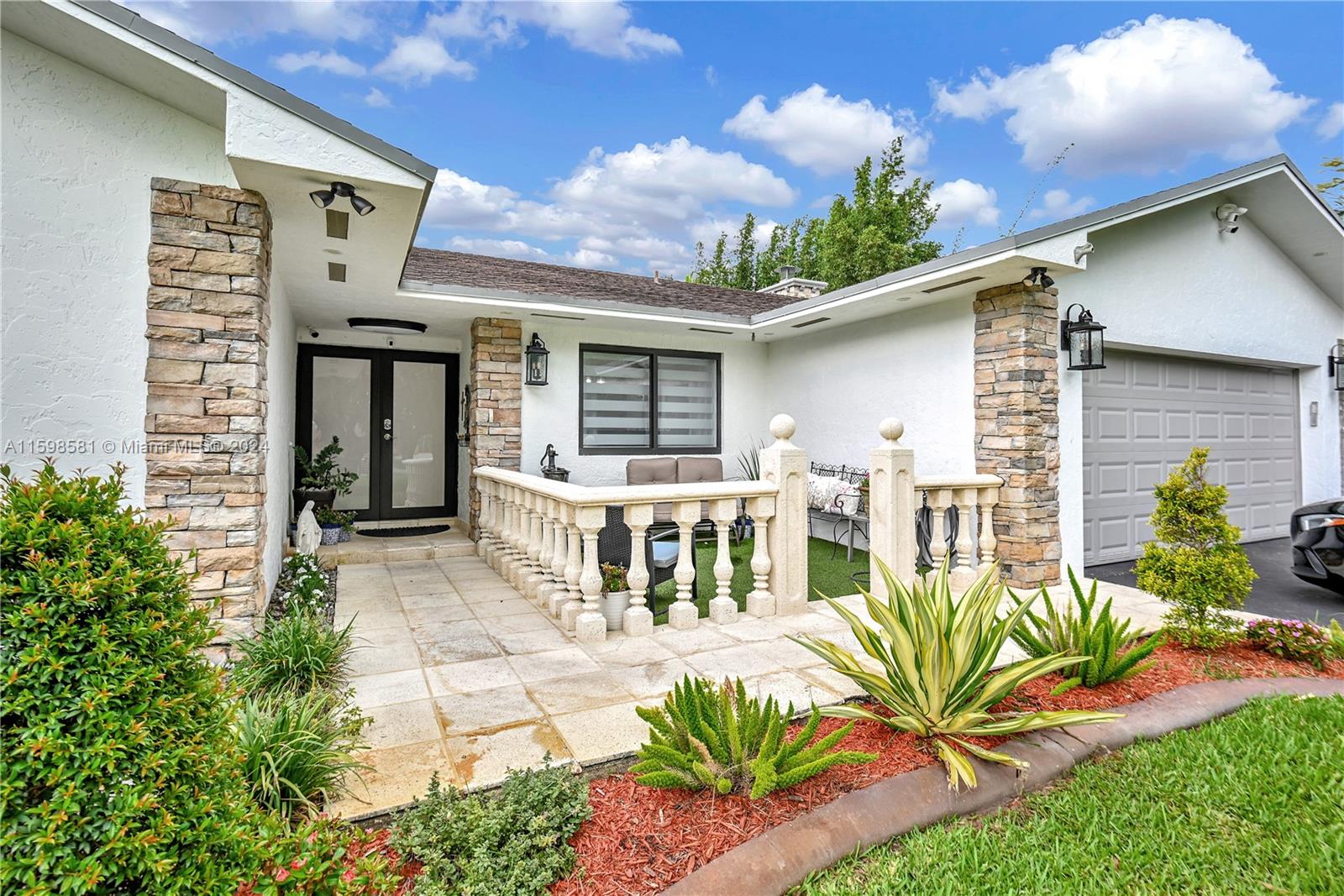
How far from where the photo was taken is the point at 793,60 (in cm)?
833

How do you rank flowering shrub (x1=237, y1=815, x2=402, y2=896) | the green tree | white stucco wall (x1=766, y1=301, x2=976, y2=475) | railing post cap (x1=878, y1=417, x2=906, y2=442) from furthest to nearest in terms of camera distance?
the green tree, white stucco wall (x1=766, y1=301, x2=976, y2=475), railing post cap (x1=878, y1=417, x2=906, y2=442), flowering shrub (x1=237, y1=815, x2=402, y2=896)

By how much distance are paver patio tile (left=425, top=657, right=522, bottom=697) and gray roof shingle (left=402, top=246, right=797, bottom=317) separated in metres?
3.78

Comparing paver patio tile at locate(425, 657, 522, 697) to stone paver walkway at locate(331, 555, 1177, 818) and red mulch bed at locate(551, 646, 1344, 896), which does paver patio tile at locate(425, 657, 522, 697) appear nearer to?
stone paver walkway at locate(331, 555, 1177, 818)

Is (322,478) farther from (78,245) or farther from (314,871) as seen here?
(314,871)

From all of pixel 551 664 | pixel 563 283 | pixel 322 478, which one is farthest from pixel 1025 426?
pixel 322 478

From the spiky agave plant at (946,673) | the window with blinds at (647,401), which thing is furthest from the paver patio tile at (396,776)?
the window with blinds at (647,401)

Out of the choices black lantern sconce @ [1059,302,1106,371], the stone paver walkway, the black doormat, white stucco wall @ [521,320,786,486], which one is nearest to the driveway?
the stone paver walkway

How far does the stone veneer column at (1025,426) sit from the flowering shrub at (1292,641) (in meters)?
1.64

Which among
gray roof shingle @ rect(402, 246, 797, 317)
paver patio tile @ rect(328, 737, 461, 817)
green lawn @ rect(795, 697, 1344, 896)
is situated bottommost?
green lawn @ rect(795, 697, 1344, 896)

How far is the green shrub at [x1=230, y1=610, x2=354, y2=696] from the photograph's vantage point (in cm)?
288

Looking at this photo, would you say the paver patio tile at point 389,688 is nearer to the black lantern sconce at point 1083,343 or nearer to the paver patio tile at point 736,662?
the paver patio tile at point 736,662

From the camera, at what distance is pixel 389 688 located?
308 cm

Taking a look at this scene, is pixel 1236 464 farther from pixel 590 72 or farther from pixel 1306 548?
pixel 590 72

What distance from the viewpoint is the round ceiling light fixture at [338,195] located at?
3.29 m
